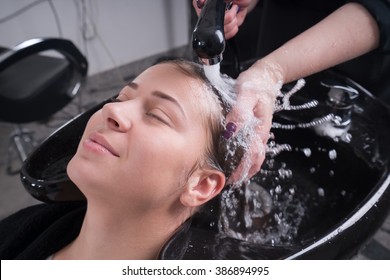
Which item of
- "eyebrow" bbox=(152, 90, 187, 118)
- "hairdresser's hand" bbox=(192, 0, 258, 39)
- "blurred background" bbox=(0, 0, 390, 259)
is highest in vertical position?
"hairdresser's hand" bbox=(192, 0, 258, 39)

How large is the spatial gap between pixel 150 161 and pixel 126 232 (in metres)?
0.19

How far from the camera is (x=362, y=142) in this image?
828 mm

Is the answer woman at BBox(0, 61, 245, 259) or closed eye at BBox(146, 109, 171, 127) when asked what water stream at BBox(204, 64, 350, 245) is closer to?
woman at BBox(0, 61, 245, 259)

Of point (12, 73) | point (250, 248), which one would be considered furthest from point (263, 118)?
point (12, 73)

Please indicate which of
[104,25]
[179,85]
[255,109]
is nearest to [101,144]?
[179,85]

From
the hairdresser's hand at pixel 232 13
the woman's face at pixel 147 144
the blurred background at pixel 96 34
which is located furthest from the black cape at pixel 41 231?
the blurred background at pixel 96 34

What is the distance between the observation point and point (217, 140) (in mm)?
726

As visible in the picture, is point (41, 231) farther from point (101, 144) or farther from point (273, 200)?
point (273, 200)

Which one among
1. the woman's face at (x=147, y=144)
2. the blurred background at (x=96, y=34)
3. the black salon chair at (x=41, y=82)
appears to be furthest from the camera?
the blurred background at (x=96, y=34)

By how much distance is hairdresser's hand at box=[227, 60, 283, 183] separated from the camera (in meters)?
0.72

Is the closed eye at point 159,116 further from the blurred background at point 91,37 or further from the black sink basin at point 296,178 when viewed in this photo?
the blurred background at point 91,37

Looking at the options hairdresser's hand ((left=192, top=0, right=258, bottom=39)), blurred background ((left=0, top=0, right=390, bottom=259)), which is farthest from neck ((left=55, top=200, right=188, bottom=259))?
blurred background ((left=0, top=0, right=390, bottom=259))

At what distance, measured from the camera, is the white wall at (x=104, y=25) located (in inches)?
84.0

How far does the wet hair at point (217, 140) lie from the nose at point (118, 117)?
0.45 feet
